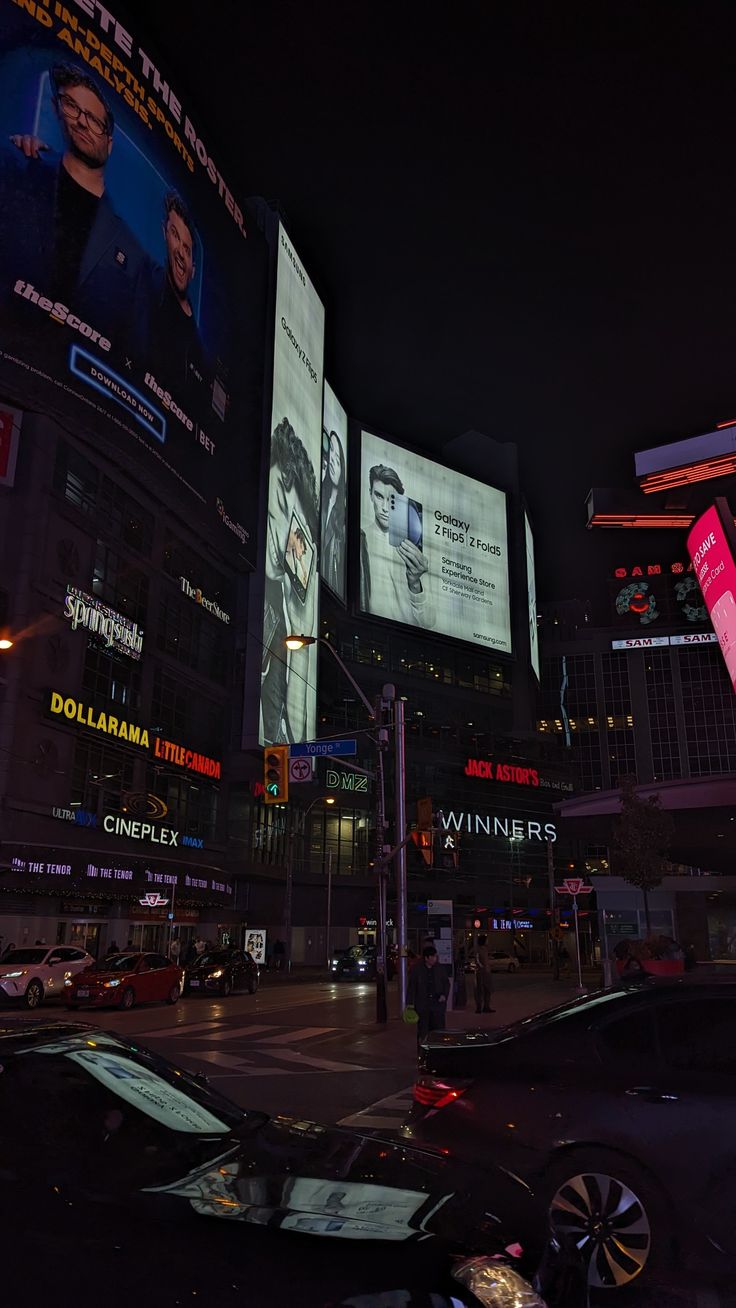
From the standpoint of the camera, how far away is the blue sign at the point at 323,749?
21.7 meters

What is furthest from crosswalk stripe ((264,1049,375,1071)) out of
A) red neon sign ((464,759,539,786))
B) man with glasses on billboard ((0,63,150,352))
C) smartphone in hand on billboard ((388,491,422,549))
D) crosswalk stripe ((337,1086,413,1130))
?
red neon sign ((464,759,539,786))

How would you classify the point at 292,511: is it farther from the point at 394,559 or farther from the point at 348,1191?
the point at 348,1191

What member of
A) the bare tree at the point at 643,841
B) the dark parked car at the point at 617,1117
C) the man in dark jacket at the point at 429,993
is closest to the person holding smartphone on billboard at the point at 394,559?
the bare tree at the point at 643,841

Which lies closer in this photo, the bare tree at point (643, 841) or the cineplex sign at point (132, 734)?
the bare tree at point (643, 841)

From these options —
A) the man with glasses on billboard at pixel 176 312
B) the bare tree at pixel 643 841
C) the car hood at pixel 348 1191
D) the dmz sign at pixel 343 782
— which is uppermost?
the man with glasses on billboard at pixel 176 312

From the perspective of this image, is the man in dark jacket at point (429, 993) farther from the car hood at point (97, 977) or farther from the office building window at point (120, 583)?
the office building window at point (120, 583)

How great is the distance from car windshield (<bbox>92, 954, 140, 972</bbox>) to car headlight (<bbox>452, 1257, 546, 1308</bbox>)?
23975 millimetres

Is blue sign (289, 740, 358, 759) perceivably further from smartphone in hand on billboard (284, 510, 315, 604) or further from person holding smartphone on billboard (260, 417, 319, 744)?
smartphone in hand on billboard (284, 510, 315, 604)

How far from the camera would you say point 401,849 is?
23688 mm

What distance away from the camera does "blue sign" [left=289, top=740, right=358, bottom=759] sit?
21656mm

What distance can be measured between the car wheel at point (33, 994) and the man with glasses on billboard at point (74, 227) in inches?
1079

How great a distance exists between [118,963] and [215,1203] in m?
24.0

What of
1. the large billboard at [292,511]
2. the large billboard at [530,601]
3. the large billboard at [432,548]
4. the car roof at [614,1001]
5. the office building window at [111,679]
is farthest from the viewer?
the large billboard at [530,601]

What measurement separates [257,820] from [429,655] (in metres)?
32.0
